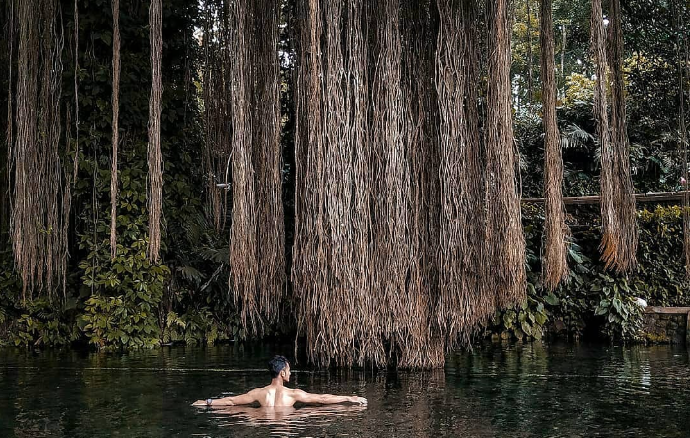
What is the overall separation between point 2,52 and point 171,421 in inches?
245

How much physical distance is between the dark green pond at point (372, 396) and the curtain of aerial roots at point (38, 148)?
1174 millimetres

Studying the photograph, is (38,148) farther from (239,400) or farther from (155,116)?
(239,400)

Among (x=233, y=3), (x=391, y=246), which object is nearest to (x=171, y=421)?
(x=391, y=246)

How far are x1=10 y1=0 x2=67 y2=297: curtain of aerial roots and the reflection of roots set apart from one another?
3257 millimetres

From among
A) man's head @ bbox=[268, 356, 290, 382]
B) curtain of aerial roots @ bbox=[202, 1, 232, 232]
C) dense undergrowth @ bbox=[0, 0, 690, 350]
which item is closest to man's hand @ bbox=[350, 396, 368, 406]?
man's head @ bbox=[268, 356, 290, 382]

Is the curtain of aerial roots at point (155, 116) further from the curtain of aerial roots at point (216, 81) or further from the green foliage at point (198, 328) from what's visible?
the green foliage at point (198, 328)

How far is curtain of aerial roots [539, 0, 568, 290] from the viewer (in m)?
6.38

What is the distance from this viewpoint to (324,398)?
219 inches

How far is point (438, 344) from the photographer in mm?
7027

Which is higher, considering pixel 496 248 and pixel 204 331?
pixel 496 248

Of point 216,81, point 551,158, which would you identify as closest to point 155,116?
point 216,81

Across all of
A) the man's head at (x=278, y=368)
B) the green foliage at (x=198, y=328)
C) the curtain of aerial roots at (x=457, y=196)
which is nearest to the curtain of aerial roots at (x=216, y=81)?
the green foliage at (x=198, y=328)

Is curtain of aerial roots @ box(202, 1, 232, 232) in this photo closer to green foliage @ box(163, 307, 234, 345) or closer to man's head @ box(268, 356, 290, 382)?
green foliage @ box(163, 307, 234, 345)

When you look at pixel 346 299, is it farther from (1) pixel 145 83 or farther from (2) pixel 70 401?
(1) pixel 145 83
